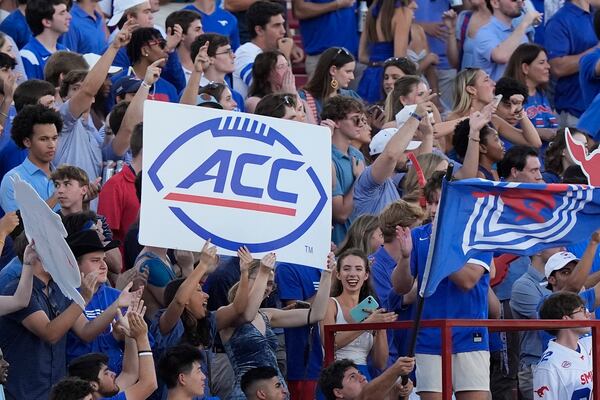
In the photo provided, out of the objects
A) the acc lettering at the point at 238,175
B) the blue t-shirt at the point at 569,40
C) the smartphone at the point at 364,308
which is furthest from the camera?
the blue t-shirt at the point at 569,40

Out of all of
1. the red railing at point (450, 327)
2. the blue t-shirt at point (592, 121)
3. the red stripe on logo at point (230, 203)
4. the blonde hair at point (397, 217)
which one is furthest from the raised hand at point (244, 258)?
the blue t-shirt at point (592, 121)

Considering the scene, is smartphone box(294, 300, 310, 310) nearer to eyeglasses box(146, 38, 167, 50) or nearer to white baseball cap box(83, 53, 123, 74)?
white baseball cap box(83, 53, 123, 74)

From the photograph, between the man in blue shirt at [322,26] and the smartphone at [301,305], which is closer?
the smartphone at [301,305]

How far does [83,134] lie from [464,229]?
349 centimetres

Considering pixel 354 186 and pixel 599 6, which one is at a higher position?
pixel 599 6

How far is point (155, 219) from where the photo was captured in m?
8.87

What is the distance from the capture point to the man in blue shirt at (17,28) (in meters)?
13.3

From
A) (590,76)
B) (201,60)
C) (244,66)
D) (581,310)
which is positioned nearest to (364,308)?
(581,310)

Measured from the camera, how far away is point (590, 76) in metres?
14.0

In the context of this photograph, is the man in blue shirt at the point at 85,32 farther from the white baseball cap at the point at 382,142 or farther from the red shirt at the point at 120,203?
the red shirt at the point at 120,203

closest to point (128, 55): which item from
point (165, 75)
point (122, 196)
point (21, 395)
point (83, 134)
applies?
point (165, 75)

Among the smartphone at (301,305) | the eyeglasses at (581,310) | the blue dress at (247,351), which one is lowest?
the blue dress at (247,351)

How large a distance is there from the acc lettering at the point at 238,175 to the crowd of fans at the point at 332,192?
13.9 inches

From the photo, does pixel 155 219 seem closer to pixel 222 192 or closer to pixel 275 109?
pixel 222 192
